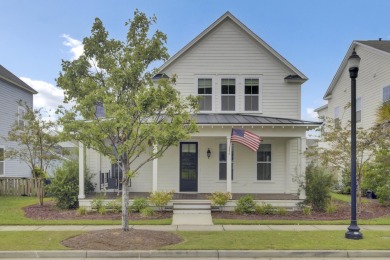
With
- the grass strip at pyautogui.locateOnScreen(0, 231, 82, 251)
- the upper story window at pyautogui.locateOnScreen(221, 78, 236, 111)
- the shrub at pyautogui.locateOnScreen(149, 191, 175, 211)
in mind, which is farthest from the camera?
the upper story window at pyautogui.locateOnScreen(221, 78, 236, 111)

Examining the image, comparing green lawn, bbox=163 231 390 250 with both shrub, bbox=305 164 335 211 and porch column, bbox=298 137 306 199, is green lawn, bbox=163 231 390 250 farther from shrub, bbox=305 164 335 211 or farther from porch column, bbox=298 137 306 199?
porch column, bbox=298 137 306 199

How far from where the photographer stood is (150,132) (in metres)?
8.50

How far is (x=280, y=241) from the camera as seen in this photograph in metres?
8.45

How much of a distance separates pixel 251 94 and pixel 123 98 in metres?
8.53

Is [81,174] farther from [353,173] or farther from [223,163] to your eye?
[353,173]

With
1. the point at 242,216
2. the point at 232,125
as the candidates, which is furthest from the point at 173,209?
the point at 232,125

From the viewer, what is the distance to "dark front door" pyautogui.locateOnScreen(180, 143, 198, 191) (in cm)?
1588

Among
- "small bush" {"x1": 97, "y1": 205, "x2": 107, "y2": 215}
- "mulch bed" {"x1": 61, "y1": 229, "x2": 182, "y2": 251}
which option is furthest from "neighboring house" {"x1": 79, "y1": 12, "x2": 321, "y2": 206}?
"mulch bed" {"x1": 61, "y1": 229, "x2": 182, "y2": 251}

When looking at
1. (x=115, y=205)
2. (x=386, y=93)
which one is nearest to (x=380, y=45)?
(x=386, y=93)

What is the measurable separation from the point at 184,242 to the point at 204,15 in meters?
14.0

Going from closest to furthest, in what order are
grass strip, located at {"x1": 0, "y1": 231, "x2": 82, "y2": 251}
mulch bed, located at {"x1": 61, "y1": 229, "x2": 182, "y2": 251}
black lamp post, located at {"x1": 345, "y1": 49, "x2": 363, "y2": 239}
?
grass strip, located at {"x1": 0, "y1": 231, "x2": 82, "y2": 251}
mulch bed, located at {"x1": 61, "y1": 229, "x2": 182, "y2": 251}
black lamp post, located at {"x1": 345, "y1": 49, "x2": 363, "y2": 239}

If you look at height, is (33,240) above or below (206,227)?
above

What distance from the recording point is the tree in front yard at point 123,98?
846cm

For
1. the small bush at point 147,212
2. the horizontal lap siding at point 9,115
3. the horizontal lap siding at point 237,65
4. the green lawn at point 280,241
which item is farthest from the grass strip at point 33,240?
the horizontal lap siding at point 9,115
